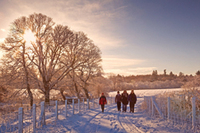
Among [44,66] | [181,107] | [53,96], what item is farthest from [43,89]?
[181,107]

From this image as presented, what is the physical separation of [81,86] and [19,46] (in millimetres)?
14031

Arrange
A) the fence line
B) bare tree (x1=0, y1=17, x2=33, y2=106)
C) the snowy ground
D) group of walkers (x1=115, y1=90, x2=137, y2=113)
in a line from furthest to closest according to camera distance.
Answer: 1. bare tree (x1=0, y1=17, x2=33, y2=106)
2. group of walkers (x1=115, y1=90, x2=137, y2=113)
3. the fence line
4. the snowy ground

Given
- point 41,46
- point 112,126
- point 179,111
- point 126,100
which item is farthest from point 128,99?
point 41,46

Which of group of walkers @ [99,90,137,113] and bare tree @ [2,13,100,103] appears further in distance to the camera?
bare tree @ [2,13,100,103]

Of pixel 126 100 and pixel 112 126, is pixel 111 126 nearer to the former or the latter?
pixel 112 126

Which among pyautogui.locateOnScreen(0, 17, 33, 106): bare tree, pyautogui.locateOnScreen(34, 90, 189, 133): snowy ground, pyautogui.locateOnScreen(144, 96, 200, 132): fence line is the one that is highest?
pyautogui.locateOnScreen(0, 17, 33, 106): bare tree

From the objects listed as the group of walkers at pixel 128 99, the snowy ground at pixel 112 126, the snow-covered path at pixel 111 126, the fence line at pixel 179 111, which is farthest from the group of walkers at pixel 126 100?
the snow-covered path at pixel 111 126

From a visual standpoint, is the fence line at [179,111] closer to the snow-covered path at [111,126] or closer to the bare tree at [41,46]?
the snow-covered path at [111,126]

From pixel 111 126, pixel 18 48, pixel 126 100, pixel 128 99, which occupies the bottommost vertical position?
pixel 111 126

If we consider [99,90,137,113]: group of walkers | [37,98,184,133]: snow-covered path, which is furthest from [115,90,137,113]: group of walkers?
[37,98,184,133]: snow-covered path

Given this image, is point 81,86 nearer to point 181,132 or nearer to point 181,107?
point 181,107

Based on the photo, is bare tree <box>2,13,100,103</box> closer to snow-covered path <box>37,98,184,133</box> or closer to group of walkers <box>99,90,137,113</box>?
group of walkers <box>99,90,137,113</box>

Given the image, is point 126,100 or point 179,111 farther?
point 126,100

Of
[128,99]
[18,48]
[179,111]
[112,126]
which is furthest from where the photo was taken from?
[18,48]
